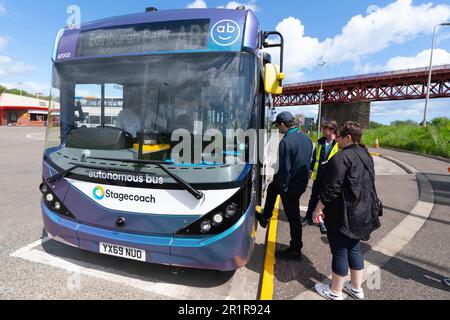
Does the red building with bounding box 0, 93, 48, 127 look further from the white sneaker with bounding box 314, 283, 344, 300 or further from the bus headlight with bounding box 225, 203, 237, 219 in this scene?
the white sneaker with bounding box 314, 283, 344, 300

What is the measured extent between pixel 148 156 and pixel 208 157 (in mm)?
640

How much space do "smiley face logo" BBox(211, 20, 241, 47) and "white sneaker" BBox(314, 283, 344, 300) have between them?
2.78 meters

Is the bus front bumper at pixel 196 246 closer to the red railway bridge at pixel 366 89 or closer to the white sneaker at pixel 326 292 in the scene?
the white sneaker at pixel 326 292

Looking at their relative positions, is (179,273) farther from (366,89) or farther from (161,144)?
(366,89)

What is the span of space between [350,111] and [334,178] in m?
44.4

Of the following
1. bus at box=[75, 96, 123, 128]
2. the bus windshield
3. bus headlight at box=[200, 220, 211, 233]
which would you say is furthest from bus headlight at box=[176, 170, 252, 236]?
bus at box=[75, 96, 123, 128]

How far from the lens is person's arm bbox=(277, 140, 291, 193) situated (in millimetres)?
3383

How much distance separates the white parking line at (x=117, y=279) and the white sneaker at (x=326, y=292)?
3.07 feet

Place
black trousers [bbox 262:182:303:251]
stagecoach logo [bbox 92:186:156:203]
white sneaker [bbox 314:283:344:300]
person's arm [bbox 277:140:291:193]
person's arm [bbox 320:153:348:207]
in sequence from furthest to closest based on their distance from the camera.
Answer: black trousers [bbox 262:182:303:251] < person's arm [bbox 277:140:291:193] < white sneaker [bbox 314:283:344:300] < stagecoach logo [bbox 92:186:156:203] < person's arm [bbox 320:153:348:207]

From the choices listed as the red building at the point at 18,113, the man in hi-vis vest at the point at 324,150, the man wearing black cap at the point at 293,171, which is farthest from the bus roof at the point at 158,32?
the red building at the point at 18,113

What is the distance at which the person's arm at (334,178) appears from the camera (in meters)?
2.51

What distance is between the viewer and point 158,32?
286 centimetres

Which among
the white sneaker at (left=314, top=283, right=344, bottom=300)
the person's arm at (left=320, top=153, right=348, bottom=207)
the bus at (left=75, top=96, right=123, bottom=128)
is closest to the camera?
the person's arm at (left=320, top=153, right=348, bottom=207)
